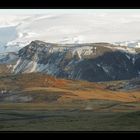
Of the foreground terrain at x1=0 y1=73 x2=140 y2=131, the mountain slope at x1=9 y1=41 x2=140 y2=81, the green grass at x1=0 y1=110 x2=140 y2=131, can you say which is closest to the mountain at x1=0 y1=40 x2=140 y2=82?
the mountain slope at x1=9 y1=41 x2=140 y2=81

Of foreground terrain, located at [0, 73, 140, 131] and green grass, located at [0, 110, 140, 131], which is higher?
green grass, located at [0, 110, 140, 131]

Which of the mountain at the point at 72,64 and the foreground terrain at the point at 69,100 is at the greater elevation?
the mountain at the point at 72,64

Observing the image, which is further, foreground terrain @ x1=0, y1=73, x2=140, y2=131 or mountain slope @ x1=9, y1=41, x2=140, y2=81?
mountain slope @ x1=9, y1=41, x2=140, y2=81

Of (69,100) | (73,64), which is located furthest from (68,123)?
(73,64)

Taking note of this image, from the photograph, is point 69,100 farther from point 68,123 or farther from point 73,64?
point 68,123

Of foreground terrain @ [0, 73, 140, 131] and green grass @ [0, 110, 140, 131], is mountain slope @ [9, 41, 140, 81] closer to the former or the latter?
foreground terrain @ [0, 73, 140, 131]

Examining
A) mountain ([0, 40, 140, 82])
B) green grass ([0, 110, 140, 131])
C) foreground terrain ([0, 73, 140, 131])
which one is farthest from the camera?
mountain ([0, 40, 140, 82])

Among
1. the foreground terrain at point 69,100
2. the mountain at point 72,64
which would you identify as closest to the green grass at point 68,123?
the foreground terrain at point 69,100

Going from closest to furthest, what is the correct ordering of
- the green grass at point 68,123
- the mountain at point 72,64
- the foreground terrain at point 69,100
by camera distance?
the green grass at point 68,123
the foreground terrain at point 69,100
the mountain at point 72,64

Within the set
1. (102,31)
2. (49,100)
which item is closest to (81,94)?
(49,100)

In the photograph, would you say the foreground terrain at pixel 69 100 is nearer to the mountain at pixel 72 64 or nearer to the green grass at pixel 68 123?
the green grass at pixel 68 123

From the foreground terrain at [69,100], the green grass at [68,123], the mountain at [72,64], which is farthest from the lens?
the mountain at [72,64]
